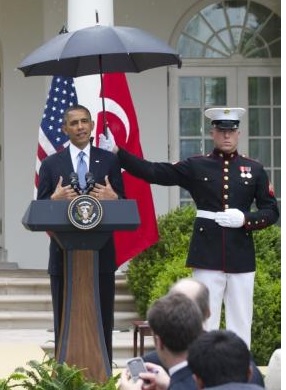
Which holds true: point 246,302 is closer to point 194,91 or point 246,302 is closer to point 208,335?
point 208,335

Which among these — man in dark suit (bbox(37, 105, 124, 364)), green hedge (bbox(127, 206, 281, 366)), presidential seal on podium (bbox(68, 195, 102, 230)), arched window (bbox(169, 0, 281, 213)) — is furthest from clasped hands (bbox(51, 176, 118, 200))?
arched window (bbox(169, 0, 281, 213))

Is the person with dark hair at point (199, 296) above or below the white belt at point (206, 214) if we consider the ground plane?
below

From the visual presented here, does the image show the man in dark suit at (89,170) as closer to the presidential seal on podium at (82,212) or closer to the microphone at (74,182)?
the microphone at (74,182)

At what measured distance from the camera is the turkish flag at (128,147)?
31.9ft

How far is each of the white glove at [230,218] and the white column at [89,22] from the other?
323 cm

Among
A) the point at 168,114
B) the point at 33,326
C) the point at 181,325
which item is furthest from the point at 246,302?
the point at 168,114

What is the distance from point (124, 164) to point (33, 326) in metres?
4.31

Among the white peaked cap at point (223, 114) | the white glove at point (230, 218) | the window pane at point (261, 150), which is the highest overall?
the white peaked cap at point (223, 114)

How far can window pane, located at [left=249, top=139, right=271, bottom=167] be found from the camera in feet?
45.0

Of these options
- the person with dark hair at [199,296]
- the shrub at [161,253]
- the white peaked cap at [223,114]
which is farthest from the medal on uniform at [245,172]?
the shrub at [161,253]

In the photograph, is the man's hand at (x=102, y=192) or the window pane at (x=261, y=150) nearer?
the man's hand at (x=102, y=192)

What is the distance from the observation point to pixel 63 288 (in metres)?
7.27

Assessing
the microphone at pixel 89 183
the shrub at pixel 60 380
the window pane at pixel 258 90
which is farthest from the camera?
the window pane at pixel 258 90

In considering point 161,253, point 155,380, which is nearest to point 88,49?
point 155,380
